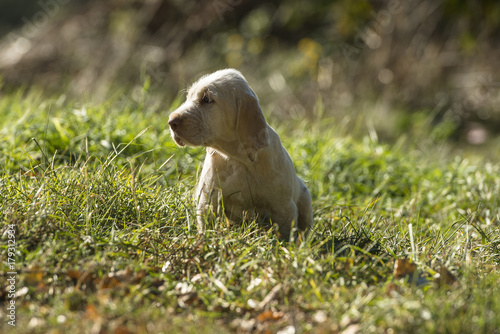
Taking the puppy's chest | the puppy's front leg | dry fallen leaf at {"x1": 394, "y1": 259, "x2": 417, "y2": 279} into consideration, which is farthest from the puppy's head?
dry fallen leaf at {"x1": 394, "y1": 259, "x2": 417, "y2": 279}

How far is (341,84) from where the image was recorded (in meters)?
9.14

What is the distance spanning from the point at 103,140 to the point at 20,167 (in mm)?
719

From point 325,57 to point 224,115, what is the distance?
6976mm

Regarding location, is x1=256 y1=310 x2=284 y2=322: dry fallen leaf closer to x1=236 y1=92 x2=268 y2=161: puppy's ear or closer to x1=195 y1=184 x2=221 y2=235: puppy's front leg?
x1=195 y1=184 x2=221 y2=235: puppy's front leg

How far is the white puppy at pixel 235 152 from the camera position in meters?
3.41

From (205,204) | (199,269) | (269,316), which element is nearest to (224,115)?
(205,204)

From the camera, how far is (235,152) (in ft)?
11.5

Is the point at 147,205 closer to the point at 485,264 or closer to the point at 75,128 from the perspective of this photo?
the point at 75,128

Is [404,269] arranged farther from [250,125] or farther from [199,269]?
[250,125]

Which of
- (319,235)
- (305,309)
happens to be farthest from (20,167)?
(305,309)

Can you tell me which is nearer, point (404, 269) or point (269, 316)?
point (269, 316)

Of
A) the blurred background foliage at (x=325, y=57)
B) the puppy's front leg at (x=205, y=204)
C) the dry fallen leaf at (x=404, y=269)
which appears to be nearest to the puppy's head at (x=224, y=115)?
the puppy's front leg at (x=205, y=204)

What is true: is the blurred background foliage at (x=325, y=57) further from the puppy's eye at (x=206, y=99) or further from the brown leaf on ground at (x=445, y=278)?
the brown leaf on ground at (x=445, y=278)

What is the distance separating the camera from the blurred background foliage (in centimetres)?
881
